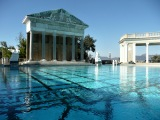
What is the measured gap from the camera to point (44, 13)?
26.0 metres

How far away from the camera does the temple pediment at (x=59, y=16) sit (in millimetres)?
25628

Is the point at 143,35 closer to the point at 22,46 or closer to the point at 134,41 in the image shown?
the point at 134,41

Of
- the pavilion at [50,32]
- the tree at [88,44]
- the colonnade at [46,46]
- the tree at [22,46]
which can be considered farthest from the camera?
the tree at [88,44]

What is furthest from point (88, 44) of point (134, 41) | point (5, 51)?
point (5, 51)

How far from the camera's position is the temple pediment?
25628 millimetres

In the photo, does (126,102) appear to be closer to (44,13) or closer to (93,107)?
(93,107)

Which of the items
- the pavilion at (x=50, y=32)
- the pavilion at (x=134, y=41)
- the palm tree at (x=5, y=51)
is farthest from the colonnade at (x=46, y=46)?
the pavilion at (x=134, y=41)

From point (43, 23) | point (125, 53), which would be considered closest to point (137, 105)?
point (43, 23)

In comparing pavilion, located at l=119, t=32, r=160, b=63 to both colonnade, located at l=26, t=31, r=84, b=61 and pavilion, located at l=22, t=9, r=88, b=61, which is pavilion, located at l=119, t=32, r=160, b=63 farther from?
colonnade, located at l=26, t=31, r=84, b=61

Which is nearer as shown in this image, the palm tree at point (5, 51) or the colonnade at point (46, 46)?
the colonnade at point (46, 46)

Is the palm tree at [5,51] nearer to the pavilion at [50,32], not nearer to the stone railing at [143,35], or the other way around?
the pavilion at [50,32]

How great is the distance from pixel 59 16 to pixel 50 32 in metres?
3.23

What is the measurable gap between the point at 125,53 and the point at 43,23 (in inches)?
722

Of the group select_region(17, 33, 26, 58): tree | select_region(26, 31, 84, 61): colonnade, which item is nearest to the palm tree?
select_region(17, 33, 26, 58): tree
